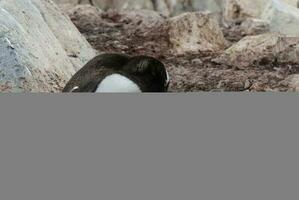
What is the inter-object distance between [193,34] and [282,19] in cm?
122

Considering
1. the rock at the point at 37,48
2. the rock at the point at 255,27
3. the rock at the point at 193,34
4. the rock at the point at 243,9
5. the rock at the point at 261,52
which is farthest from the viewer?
the rock at the point at 243,9

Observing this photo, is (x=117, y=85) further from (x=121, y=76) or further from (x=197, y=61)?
(x=197, y=61)

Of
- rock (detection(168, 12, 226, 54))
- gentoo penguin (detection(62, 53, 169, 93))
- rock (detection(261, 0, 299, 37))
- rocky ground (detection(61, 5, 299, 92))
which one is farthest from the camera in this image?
rock (detection(261, 0, 299, 37))

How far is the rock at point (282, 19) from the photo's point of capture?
893 cm

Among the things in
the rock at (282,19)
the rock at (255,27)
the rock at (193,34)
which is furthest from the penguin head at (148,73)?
the rock at (255,27)

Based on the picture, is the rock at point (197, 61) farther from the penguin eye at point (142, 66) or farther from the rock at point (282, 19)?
the penguin eye at point (142, 66)

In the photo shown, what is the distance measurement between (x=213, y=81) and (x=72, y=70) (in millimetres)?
1171

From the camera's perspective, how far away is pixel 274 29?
908cm

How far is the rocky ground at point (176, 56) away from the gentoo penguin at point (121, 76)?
2.61 feet

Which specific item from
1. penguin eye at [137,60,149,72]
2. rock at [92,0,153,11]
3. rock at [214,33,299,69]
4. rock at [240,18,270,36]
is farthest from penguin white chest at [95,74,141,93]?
rock at [92,0,153,11]

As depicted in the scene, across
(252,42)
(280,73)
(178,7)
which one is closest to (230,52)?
(252,42)

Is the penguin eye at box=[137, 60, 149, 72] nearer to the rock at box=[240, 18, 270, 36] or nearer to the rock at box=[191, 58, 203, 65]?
the rock at box=[191, 58, 203, 65]

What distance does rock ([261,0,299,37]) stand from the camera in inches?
352

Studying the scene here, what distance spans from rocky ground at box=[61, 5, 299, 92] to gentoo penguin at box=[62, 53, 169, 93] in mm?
797
